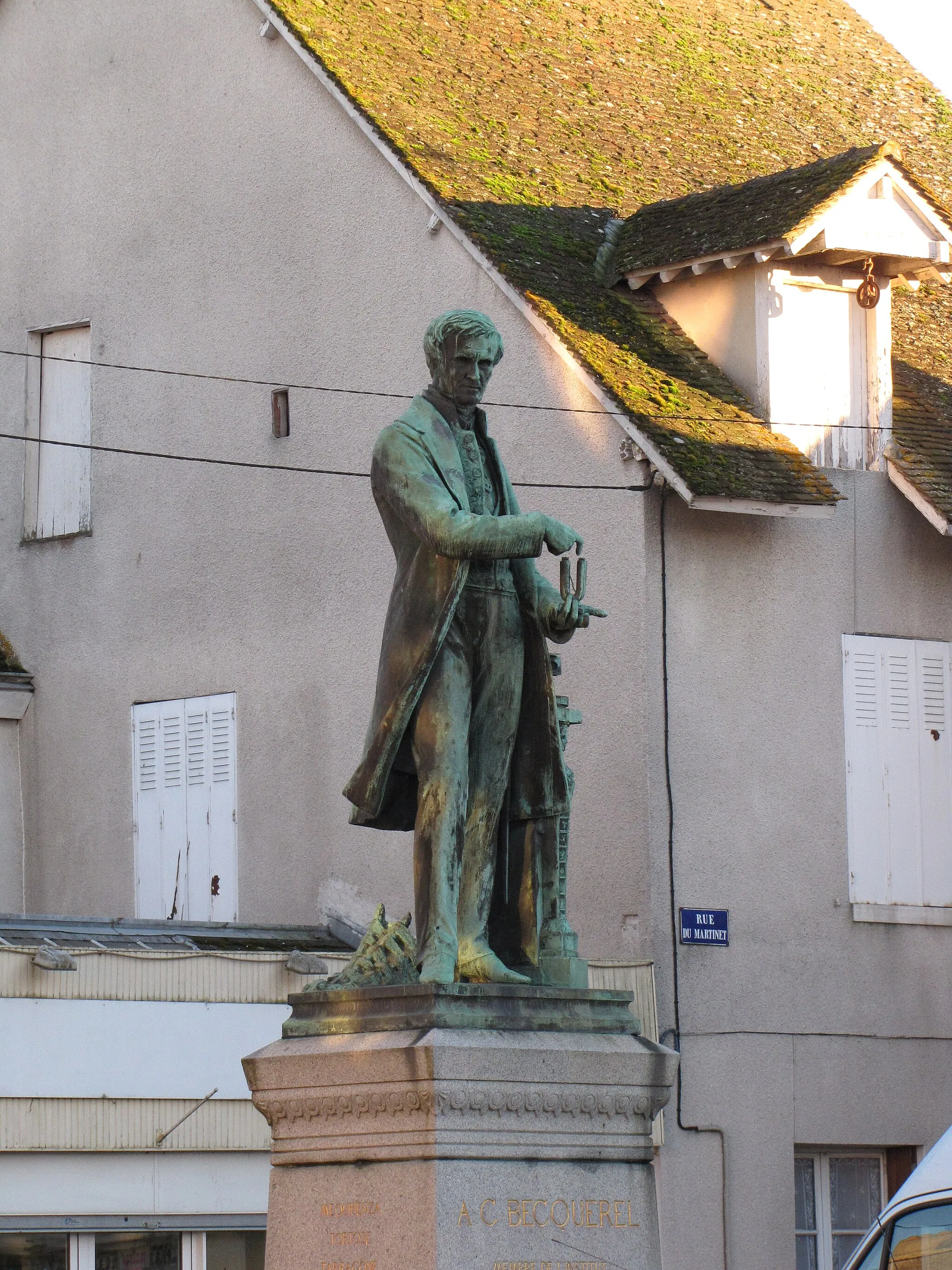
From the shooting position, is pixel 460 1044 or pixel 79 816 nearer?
pixel 460 1044

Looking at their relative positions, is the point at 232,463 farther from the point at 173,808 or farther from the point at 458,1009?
the point at 458,1009

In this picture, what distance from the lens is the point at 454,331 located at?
9.31 metres

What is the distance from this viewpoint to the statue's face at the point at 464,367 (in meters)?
9.32

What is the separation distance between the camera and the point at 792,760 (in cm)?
1811

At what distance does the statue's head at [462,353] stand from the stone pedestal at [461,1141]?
2112 millimetres

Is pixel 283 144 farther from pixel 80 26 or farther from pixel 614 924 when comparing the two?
pixel 614 924

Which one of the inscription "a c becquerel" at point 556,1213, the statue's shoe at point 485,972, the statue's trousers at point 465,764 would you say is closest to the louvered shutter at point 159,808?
the statue's trousers at point 465,764

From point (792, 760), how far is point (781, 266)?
11.3 feet

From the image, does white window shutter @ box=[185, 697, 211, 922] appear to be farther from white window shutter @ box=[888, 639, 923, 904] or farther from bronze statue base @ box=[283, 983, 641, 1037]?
bronze statue base @ box=[283, 983, 641, 1037]

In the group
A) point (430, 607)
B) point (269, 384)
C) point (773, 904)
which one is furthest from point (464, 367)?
point (269, 384)

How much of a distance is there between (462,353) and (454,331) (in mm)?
80

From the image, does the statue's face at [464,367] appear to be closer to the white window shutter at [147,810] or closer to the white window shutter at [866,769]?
the white window shutter at [866,769]

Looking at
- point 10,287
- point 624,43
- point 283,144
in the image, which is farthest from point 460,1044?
point 624,43

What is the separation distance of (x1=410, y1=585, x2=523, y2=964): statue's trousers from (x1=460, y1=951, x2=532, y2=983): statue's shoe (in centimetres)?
3
